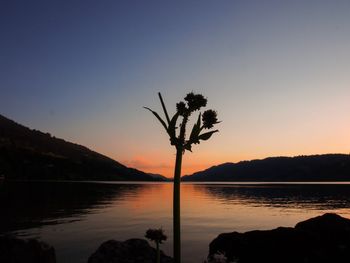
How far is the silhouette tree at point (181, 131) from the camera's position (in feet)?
29.6

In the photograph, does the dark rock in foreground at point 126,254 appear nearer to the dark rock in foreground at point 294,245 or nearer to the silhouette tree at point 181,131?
the dark rock in foreground at point 294,245

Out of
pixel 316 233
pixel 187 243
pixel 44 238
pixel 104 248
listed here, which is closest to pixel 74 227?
pixel 44 238

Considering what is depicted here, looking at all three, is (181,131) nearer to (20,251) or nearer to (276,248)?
(20,251)

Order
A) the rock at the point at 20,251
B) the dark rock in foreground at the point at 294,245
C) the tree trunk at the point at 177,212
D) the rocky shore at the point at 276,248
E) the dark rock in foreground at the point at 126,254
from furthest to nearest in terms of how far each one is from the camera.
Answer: the dark rock in foreground at the point at 126,254
the rocky shore at the point at 276,248
the dark rock in foreground at the point at 294,245
the rock at the point at 20,251
the tree trunk at the point at 177,212

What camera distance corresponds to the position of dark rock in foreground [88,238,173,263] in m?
20.2

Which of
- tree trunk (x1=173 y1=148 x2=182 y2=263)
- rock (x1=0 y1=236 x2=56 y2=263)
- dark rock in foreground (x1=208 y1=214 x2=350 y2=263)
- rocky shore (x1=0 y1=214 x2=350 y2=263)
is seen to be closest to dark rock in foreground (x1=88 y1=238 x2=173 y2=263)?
rocky shore (x1=0 y1=214 x2=350 y2=263)

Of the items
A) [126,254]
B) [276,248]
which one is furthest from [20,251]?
[276,248]

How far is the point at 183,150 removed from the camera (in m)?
9.55

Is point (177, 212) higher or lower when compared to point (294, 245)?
higher

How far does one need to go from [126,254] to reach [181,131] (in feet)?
43.0

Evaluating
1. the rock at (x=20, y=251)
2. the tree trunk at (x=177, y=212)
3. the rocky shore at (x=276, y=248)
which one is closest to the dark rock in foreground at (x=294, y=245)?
the rocky shore at (x=276, y=248)

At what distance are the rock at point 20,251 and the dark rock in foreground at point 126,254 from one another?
4980 mm

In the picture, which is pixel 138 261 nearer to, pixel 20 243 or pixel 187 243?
pixel 20 243

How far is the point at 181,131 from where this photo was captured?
9602 millimetres
